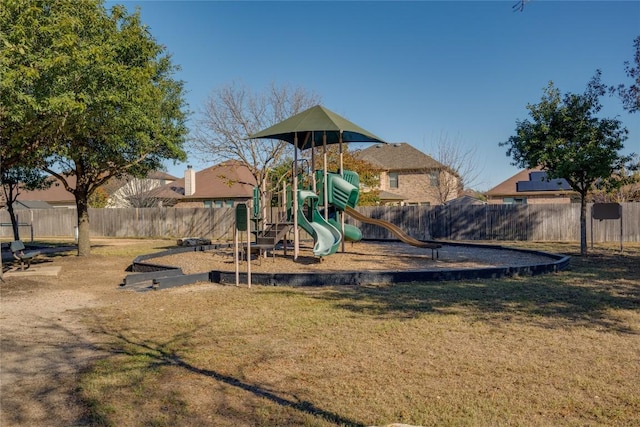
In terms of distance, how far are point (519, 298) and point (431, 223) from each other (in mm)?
19260

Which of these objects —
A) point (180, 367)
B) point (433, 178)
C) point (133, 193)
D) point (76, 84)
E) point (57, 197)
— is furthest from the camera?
point (57, 197)

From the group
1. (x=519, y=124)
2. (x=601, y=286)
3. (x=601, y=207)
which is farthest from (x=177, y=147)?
(x=601, y=207)

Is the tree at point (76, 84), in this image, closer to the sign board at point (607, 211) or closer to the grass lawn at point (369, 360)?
the grass lawn at point (369, 360)

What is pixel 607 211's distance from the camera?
59.2 ft

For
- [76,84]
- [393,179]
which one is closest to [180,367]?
[76,84]

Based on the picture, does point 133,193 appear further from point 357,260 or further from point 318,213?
point 357,260

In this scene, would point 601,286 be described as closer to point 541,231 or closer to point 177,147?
point 177,147

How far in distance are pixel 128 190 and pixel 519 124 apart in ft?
125

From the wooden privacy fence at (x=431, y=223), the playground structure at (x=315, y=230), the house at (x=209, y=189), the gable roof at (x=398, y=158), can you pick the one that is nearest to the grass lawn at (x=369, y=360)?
the playground structure at (x=315, y=230)

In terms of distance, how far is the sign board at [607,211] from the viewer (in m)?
17.9

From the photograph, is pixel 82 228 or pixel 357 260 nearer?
pixel 357 260

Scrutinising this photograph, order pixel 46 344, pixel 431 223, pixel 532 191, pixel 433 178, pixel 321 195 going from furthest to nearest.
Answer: pixel 433 178 < pixel 532 191 < pixel 431 223 < pixel 321 195 < pixel 46 344

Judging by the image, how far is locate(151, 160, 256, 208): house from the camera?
3975 cm

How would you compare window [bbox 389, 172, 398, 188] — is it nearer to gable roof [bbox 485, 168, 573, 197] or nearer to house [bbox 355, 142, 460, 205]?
house [bbox 355, 142, 460, 205]
